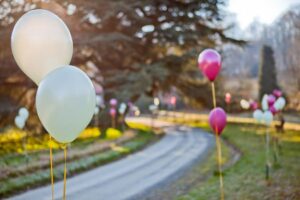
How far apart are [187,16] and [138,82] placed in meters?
6.66

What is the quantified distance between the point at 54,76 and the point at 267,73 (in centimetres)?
3352

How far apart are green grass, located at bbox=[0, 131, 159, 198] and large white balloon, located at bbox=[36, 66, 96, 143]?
623 centimetres

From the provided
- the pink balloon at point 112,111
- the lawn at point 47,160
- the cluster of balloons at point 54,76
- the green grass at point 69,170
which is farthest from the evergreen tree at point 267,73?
the cluster of balloons at point 54,76

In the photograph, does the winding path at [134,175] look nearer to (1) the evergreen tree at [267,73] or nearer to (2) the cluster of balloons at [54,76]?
(2) the cluster of balloons at [54,76]

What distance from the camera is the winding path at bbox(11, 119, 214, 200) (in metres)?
10.8

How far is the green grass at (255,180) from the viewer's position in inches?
370

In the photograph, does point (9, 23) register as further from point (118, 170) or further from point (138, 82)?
point (118, 170)

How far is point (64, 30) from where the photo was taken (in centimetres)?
677

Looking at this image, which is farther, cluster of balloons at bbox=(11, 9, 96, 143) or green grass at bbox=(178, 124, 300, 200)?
green grass at bbox=(178, 124, 300, 200)

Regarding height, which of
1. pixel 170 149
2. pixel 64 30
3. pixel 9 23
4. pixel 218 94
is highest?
pixel 9 23

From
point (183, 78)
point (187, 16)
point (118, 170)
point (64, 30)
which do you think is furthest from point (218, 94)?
point (64, 30)

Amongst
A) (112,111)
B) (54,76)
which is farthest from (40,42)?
(112,111)

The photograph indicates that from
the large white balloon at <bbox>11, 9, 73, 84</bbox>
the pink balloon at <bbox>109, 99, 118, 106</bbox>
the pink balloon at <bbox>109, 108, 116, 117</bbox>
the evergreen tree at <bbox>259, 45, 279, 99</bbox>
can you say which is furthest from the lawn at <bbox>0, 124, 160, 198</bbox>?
the evergreen tree at <bbox>259, 45, 279, 99</bbox>

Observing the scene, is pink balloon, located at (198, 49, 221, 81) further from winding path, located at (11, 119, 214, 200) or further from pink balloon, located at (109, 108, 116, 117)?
pink balloon, located at (109, 108, 116, 117)
